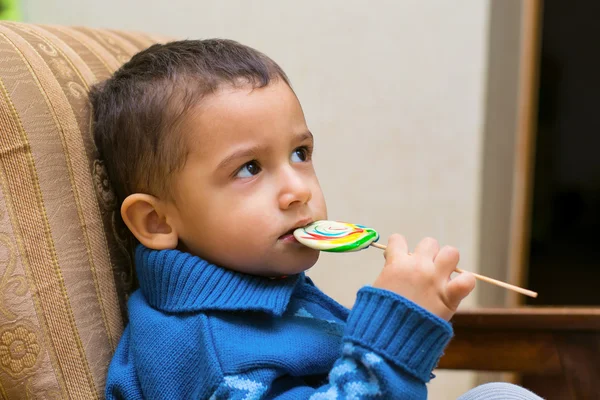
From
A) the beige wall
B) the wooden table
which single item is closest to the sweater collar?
the wooden table

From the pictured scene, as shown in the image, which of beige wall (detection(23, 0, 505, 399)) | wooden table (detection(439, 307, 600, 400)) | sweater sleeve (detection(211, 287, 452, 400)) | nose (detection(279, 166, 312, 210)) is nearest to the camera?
sweater sleeve (detection(211, 287, 452, 400))

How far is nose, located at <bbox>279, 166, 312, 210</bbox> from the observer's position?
2.32 ft

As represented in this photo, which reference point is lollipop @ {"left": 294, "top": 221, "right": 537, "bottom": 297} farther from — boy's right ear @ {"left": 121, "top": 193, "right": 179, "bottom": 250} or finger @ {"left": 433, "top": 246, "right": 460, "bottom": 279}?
boy's right ear @ {"left": 121, "top": 193, "right": 179, "bottom": 250}

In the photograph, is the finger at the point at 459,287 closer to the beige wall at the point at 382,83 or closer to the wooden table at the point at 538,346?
the wooden table at the point at 538,346

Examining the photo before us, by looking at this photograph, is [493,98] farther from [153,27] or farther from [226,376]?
[226,376]

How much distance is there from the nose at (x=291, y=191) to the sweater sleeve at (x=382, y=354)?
0.14m

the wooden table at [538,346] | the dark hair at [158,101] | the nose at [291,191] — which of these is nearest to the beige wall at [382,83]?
the wooden table at [538,346]

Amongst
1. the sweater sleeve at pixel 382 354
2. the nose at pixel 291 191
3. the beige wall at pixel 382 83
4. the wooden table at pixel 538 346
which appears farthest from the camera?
the beige wall at pixel 382 83

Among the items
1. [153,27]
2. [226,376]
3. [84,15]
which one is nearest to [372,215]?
[153,27]

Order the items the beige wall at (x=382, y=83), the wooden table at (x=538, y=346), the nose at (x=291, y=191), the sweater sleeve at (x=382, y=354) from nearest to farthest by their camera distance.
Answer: the sweater sleeve at (x=382, y=354)
the nose at (x=291, y=191)
the wooden table at (x=538, y=346)
the beige wall at (x=382, y=83)

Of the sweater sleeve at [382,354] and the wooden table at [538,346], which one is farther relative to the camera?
the wooden table at [538,346]

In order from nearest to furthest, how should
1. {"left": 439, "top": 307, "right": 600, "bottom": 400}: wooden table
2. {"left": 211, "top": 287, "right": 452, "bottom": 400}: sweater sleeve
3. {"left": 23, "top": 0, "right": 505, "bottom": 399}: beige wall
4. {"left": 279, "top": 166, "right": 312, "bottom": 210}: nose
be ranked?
{"left": 211, "top": 287, "right": 452, "bottom": 400}: sweater sleeve
{"left": 279, "top": 166, "right": 312, "bottom": 210}: nose
{"left": 439, "top": 307, "right": 600, "bottom": 400}: wooden table
{"left": 23, "top": 0, "right": 505, "bottom": 399}: beige wall

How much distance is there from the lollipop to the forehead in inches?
4.5

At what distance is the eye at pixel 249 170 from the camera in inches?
28.5
